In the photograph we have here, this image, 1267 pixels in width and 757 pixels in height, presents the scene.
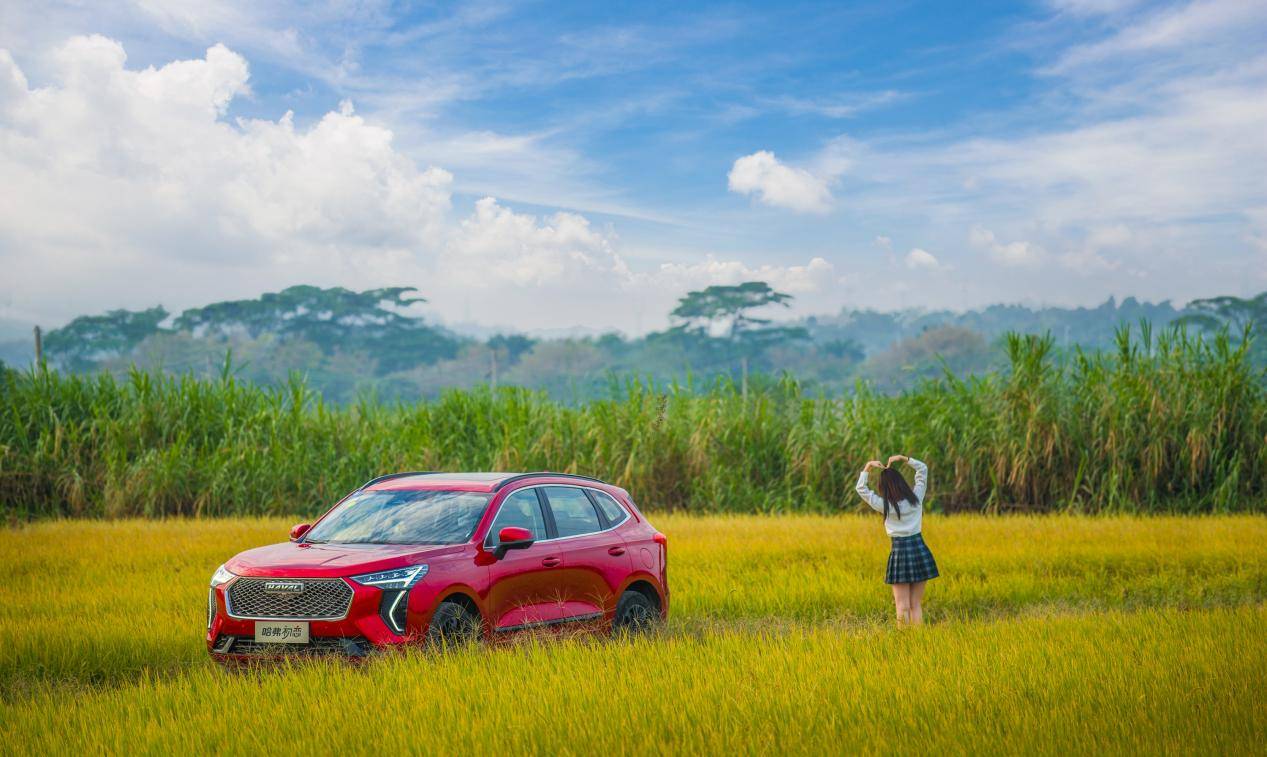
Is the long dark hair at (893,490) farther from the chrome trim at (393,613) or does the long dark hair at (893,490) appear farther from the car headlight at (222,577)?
the car headlight at (222,577)

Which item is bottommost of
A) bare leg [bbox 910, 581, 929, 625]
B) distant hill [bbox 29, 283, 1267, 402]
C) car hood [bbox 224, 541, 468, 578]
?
bare leg [bbox 910, 581, 929, 625]

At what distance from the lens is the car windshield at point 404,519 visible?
1067cm

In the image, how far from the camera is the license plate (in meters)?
9.73

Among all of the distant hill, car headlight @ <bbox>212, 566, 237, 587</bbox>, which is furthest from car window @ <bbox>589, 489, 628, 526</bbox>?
the distant hill

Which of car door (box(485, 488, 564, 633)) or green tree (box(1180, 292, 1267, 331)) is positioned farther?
green tree (box(1180, 292, 1267, 331))

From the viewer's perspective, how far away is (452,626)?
10.1 m

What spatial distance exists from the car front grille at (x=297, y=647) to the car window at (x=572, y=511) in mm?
2429

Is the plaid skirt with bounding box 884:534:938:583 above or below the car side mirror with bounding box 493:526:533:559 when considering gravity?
below

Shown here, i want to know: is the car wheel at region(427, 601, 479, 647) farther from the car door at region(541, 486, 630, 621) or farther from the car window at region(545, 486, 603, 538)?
the car window at region(545, 486, 603, 538)

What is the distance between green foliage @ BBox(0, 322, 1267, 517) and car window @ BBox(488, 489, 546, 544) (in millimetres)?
13827

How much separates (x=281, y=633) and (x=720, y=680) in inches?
142

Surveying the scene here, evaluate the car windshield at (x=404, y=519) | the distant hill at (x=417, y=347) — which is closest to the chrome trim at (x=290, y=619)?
the car windshield at (x=404, y=519)

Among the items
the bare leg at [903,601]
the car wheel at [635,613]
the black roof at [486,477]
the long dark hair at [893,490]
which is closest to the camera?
the black roof at [486,477]

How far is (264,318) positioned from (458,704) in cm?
11803
